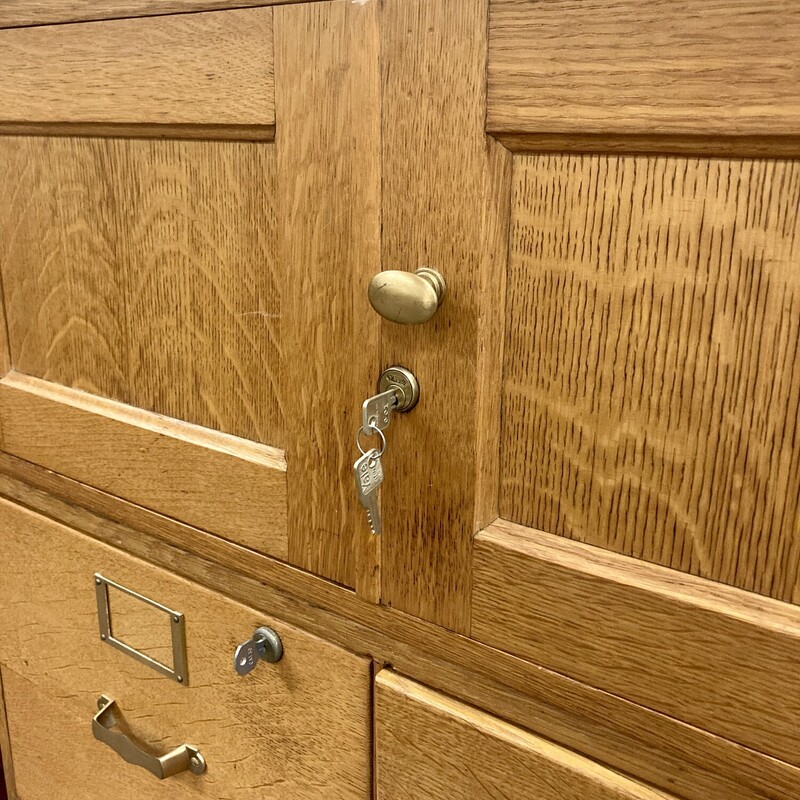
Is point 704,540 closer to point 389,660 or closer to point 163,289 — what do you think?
point 389,660

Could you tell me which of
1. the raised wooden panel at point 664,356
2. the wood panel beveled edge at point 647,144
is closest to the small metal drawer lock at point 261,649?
the raised wooden panel at point 664,356

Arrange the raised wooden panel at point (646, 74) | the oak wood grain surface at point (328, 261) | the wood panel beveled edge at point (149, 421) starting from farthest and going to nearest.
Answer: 1. the wood panel beveled edge at point (149, 421)
2. the oak wood grain surface at point (328, 261)
3. the raised wooden panel at point (646, 74)

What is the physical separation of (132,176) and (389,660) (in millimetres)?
342

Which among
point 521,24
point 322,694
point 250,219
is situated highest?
point 521,24

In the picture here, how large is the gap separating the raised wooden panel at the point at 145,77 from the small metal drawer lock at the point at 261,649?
0.31 metres

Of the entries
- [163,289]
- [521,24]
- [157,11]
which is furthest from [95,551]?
Answer: [521,24]

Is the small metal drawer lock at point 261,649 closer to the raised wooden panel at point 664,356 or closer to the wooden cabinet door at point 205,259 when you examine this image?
the wooden cabinet door at point 205,259

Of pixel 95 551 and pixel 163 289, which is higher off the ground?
pixel 163 289

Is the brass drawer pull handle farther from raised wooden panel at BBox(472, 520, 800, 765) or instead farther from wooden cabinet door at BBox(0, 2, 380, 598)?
raised wooden panel at BBox(472, 520, 800, 765)

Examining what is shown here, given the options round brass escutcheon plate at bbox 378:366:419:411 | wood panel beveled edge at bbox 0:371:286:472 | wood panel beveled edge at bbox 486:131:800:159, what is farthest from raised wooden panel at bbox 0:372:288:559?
wood panel beveled edge at bbox 486:131:800:159

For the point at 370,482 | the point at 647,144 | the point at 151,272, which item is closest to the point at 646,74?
the point at 647,144

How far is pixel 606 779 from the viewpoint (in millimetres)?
Result: 434

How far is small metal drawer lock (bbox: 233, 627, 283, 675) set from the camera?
54 cm

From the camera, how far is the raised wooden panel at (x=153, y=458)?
1.77ft
